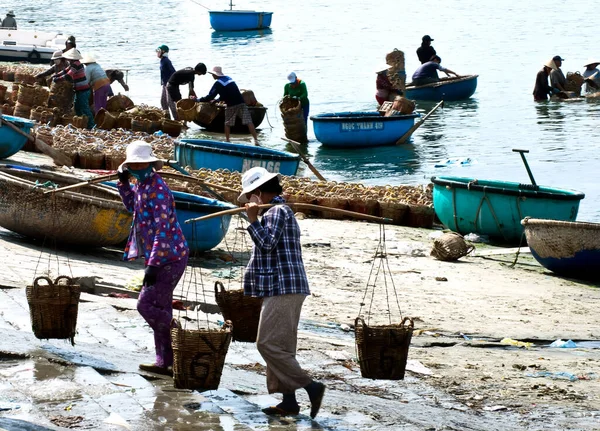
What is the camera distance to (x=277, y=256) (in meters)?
6.35

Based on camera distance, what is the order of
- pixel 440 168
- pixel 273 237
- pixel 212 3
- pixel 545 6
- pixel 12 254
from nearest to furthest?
pixel 273 237 < pixel 12 254 < pixel 440 168 < pixel 545 6 < pixel 212 3

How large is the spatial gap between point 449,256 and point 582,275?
5.48 ft

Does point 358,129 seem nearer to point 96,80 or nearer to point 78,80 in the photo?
point 96,80

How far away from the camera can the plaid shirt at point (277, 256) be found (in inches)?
247

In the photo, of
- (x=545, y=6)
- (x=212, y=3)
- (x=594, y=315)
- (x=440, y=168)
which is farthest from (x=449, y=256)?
(x=212, y=3)

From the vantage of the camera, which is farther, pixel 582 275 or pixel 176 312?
pixel 582 275

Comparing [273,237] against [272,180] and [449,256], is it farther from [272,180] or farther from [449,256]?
[449,256]

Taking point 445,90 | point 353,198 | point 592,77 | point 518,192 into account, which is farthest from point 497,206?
point 592,77

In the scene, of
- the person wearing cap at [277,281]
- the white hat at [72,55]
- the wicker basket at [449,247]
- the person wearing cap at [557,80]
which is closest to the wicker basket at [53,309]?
the person wearing cap at [277,281]

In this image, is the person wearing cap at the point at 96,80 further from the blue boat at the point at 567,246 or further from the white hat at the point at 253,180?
the white hat at the point at 253,180

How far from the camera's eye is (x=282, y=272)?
6.32 metres

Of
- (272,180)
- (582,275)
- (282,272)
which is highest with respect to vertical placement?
(272,180)

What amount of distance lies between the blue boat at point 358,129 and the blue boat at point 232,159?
7.41 m

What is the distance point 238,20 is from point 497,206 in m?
51.4
